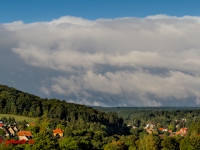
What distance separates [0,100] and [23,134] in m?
71.6

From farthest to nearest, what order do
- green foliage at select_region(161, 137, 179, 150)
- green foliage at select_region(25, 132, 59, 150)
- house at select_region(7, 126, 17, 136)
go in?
house at select_region(7, 126, 17, 136) → green foliage at select_region(161, 137, 179, 150) → green foliage at select_region(25, 132, 59, 150)

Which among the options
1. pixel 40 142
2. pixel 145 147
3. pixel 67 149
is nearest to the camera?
pixel 40 142

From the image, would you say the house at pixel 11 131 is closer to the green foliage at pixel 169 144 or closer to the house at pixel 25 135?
the house at pixel 25 135

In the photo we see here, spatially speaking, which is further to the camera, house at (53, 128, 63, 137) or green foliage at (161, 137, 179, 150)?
house at (53, 128, 63, 137)

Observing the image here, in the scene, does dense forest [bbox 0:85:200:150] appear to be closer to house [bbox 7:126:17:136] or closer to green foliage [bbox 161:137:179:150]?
green foliage [bbox 161:137:179:150]

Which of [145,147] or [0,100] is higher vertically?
[0,100]

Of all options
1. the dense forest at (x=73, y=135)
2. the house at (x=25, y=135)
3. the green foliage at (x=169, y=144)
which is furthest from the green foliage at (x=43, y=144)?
the house at (x=25, y=135)

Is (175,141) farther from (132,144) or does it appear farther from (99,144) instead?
(99,144)

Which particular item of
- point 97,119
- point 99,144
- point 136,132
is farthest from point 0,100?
point 99,144

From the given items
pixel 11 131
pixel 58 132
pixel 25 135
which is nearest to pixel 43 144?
pixel 25 135

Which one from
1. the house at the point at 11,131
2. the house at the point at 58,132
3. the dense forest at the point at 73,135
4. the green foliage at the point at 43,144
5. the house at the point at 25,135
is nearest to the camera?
the green foliage at the point at 43,144

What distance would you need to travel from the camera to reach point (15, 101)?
654 ft

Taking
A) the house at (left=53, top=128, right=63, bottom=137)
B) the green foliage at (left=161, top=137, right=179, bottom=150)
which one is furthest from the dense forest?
the house at (left=53, top=128, right=63, bottom=137)

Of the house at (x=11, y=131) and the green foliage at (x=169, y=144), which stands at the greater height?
the house at (x=11, y=131)
